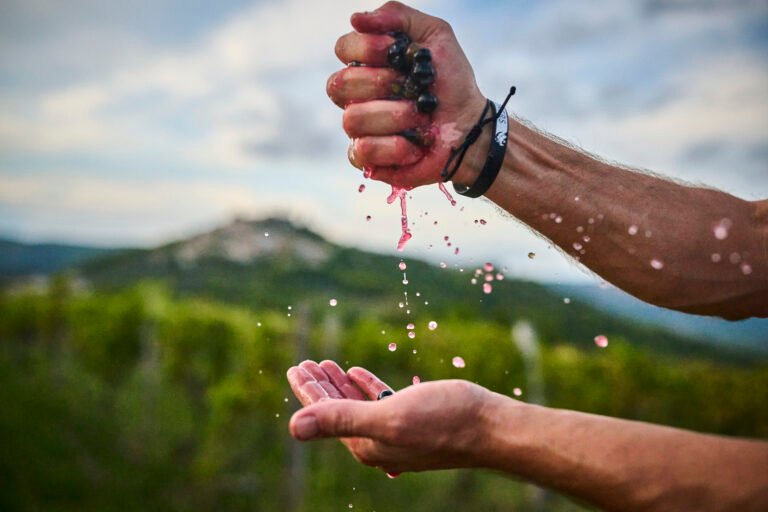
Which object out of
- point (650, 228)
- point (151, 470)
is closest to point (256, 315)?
point (151, 470)

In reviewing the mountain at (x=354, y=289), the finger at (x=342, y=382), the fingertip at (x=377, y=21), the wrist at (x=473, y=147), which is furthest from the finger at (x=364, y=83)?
the mountain at (x=354, y=289)

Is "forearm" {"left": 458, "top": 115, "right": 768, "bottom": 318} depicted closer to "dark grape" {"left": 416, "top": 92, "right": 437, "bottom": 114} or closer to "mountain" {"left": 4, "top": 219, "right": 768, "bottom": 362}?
"dark grape" {"left": 416, "top": 92, "right": 437, "bottom": 114}

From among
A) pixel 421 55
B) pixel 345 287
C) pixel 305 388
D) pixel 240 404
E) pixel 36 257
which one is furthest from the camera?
pixel 36 257

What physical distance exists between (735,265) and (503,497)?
33.0 ft

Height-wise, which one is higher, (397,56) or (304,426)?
(397,56)

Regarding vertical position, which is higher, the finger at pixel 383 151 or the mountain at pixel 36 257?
the mountain at pixel 36 257

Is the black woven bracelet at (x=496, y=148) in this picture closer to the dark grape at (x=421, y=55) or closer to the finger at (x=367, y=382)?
the dark grape at (x=421, y=55)

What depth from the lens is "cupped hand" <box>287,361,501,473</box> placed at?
4.98 ft

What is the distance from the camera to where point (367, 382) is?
2.00 meters

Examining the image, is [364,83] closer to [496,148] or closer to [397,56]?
[397,56]

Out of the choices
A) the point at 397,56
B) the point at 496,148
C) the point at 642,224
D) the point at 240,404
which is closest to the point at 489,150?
the point at 496,148

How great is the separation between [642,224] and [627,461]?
2.95ft

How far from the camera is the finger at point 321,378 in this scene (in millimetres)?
1916

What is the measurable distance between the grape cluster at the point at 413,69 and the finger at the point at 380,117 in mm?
29
